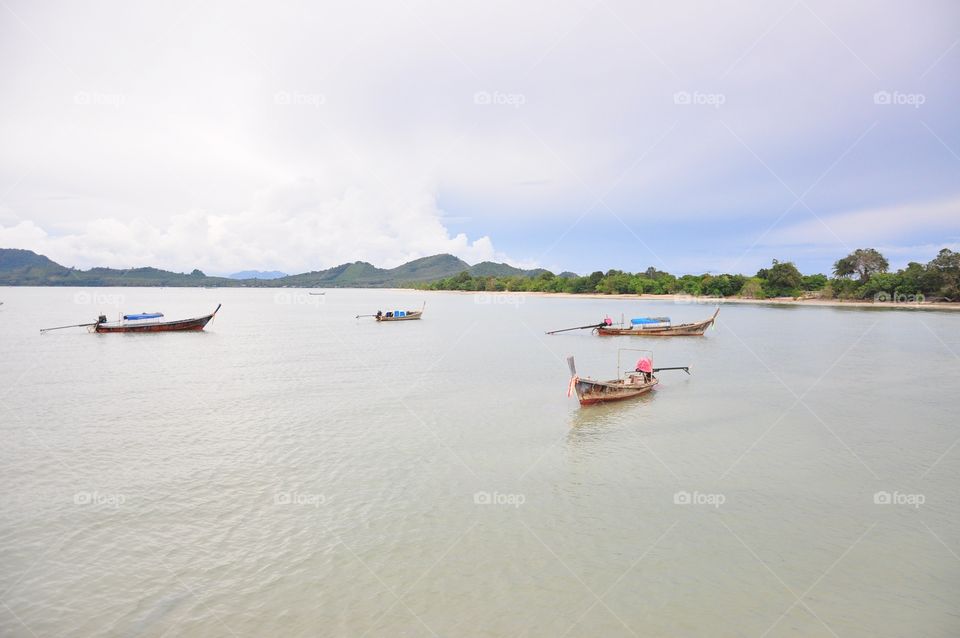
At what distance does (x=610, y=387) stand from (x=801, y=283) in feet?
371

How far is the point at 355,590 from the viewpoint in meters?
7.40

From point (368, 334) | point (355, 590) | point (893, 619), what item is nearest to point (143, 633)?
point (355, 590)

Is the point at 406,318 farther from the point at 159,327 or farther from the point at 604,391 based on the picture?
the point at 604,391

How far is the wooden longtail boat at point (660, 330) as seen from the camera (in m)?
44.0

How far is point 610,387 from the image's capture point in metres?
18.5

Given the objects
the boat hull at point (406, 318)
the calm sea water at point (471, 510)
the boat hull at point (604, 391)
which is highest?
the boat hull at point (406, 318)

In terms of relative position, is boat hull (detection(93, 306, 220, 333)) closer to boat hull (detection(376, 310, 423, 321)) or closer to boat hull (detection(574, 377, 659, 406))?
boat hull (detection(376, 310, 423, 321))

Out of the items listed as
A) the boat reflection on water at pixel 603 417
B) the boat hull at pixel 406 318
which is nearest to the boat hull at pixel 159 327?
the boat hull at pixel 406 318

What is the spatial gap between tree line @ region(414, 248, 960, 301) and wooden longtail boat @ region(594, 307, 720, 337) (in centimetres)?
6134

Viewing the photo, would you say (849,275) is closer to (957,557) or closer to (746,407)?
(746,407)

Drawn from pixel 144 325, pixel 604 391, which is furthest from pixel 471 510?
pixel 144 325

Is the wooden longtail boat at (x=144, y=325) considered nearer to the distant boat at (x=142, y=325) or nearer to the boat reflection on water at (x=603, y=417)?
the distant boat at (x=142, y=325)

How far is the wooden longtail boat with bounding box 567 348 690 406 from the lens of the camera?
1756 cm

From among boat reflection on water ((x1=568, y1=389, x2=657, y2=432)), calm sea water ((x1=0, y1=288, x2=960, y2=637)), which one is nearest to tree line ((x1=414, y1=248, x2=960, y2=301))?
calm sea water ((x1=0, y1=288, x2=960, y2=637))
